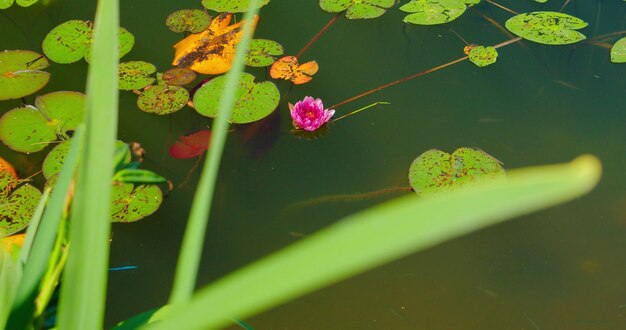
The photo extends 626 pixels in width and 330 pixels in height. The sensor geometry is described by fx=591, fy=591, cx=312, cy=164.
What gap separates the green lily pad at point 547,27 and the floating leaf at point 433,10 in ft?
0.58

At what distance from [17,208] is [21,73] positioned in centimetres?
51

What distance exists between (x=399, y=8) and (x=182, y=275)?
1794mm

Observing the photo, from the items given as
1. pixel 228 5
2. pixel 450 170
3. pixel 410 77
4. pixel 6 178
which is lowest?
pixel 450 170

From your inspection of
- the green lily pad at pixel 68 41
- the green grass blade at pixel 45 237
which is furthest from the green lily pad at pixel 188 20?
the green grass blade at pixel 45 237

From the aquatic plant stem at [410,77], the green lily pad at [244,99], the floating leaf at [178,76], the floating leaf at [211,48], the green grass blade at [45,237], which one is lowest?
the aquatic plant stem at [410,77]

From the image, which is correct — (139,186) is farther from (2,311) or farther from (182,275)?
(182,275)

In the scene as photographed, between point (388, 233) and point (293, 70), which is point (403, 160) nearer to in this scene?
point (293, 70)

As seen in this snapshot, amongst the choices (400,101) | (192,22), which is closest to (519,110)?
(400,101)

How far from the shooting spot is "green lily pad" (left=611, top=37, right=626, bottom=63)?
72.2 inches

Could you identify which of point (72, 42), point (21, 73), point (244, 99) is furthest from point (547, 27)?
point (21, 73)

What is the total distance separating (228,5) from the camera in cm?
202

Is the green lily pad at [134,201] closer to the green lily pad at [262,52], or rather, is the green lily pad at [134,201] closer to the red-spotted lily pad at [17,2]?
the green lily pad at [262,52]

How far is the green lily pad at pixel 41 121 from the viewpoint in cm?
158

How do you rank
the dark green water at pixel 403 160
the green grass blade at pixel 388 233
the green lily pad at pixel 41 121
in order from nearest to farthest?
the green grass blade at pixel 388 233 → the dark green water at pixel 403 160 → the green lily pad at pixel 41 121
